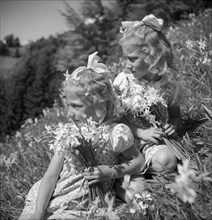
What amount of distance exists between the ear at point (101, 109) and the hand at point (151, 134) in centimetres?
34

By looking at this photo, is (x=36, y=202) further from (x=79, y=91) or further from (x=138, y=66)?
(x=138, y=66)

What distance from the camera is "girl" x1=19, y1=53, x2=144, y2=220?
182cm

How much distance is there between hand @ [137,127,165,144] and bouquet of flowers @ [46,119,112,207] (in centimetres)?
40

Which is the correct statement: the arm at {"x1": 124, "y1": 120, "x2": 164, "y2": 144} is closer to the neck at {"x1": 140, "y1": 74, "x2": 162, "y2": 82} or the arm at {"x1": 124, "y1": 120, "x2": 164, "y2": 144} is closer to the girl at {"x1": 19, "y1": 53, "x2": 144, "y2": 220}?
the girl at {"x1": 19, "y1": 53, "x2": 144, "y2": 220}

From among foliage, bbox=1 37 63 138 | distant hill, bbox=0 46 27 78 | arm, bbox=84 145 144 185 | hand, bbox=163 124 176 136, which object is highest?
arm, bbox=84 145 144 185

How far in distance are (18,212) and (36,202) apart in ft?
1.94

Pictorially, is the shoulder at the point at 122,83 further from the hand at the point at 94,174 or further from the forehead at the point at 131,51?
the hand at the point at 94,174

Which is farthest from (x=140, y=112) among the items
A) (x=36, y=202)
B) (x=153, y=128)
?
(x=36, y=202)

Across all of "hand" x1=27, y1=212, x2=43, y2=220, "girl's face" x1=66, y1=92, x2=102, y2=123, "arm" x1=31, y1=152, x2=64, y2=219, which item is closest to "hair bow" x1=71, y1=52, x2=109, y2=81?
"girl's face" x1=66, y1=92, x2=102, y2=123

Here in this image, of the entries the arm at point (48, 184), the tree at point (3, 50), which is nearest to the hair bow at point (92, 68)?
the arm at point (48, 184)

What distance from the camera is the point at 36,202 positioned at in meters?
1.82

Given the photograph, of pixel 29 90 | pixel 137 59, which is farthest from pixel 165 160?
pixel 29 90

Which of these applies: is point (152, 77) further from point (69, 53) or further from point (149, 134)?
point (69, 53)

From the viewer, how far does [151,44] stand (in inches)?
88.8
